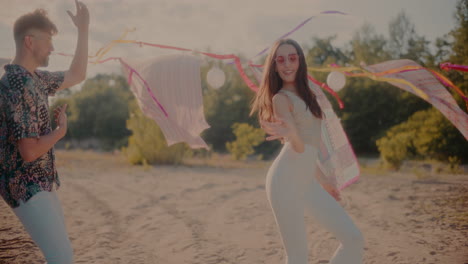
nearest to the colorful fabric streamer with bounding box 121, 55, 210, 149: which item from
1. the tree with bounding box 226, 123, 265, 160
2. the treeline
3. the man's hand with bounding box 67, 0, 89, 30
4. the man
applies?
the man's hand with bounding box 67, 0, 89, 30

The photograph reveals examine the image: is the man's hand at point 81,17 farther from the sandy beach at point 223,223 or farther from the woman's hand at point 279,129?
the sandy beach at point 223,223

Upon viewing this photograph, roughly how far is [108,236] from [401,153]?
9673 millimetres

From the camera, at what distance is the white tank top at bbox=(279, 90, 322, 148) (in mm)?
2326

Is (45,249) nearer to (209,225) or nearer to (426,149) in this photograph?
(209,225)

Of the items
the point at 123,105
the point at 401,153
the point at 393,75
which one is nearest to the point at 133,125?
the point at 401,153

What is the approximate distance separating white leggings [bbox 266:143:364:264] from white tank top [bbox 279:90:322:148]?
10 cm

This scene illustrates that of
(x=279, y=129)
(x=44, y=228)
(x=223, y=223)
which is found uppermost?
(x=279, y=129)

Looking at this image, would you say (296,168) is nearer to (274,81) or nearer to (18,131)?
(274,81)

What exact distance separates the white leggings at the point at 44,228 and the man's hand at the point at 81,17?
3.43ft

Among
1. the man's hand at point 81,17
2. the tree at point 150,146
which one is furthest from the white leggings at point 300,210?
the tree at point 150,146

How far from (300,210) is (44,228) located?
1.47 m

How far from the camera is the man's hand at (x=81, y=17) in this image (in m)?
2.10

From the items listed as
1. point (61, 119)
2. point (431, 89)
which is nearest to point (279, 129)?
point (61, 119)

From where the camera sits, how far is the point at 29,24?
1.87 m
